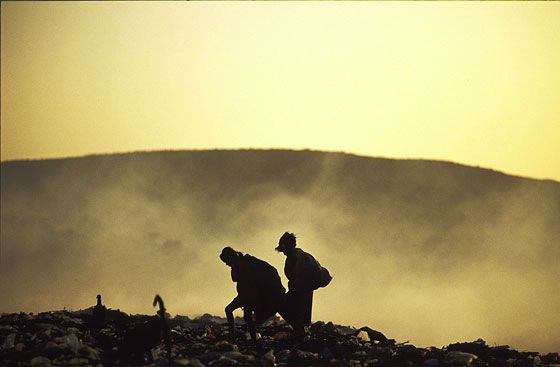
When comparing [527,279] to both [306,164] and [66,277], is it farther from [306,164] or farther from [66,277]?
[66,277]

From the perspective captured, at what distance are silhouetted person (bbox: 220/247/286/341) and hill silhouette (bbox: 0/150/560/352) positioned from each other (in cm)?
1282

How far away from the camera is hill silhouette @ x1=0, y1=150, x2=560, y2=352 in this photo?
3288cm

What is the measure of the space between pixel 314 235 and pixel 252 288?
24628 mm

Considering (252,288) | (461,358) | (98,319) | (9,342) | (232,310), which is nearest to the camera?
(9,342)

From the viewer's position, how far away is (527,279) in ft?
121

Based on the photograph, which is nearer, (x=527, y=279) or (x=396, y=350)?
(x=396, y=350)

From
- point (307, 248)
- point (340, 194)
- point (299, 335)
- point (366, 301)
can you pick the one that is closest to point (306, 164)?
point (340, 194)

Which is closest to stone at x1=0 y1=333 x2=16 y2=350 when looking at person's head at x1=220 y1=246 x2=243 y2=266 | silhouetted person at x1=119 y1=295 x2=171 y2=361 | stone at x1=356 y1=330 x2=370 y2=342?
silhouetted person at x1=119 y1=295 x2=171 y2=361

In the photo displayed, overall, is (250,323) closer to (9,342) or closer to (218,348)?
(218,348)

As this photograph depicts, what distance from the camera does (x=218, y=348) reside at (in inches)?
628

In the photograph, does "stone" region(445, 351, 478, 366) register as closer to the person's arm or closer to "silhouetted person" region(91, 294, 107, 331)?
the person's arm

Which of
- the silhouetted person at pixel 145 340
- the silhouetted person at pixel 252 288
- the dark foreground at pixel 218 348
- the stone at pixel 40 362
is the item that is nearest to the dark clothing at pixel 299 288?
the silhouetted person at pixel 252 288

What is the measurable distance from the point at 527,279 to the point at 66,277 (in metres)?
22.2

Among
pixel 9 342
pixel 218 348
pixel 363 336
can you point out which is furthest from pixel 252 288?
pixel 9 342
